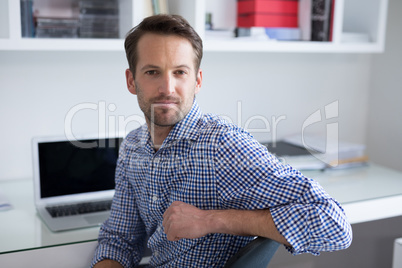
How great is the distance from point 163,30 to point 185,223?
510mm

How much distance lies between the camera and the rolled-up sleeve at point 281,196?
1149mm

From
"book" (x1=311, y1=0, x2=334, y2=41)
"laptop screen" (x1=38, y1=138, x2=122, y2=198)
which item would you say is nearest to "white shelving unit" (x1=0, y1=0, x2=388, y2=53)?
"book" (x1=311, y1=0, x2=334, y2=41)

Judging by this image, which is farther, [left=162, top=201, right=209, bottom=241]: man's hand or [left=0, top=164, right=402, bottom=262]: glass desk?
[left=0, top=164, right=402, bottom=262]: glass desk

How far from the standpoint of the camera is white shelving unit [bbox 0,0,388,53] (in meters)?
1.66

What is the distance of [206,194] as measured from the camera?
132 cm

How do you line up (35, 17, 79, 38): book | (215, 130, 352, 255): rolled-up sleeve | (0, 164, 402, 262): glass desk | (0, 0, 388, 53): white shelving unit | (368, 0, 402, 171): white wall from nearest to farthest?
(215, 130, 352, 255): rolled-up sleeve → (0, 164, 402, 262): glass desk → (0, 0, 388, 53): white shelving unit → (35, 17, 79, 38): book → (368, 0, 402, 171): white wall

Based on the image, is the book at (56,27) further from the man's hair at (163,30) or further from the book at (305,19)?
the book at (305,19)

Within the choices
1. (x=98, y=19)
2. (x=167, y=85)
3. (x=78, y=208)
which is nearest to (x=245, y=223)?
(x=167, y=85)

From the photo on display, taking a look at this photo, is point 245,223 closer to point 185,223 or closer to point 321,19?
point 185,223

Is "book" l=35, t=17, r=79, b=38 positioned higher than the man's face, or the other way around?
"book" l=35, t=17, r=79, b=38

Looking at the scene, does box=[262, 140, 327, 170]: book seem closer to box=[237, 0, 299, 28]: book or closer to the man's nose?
box=[237, 0, 299, 28]: book

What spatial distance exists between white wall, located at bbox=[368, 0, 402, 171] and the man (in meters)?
1.49

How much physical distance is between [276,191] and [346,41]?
131 centimetres

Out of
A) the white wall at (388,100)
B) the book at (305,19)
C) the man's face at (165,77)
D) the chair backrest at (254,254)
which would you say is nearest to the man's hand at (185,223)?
the chair backrest at (254,254)
